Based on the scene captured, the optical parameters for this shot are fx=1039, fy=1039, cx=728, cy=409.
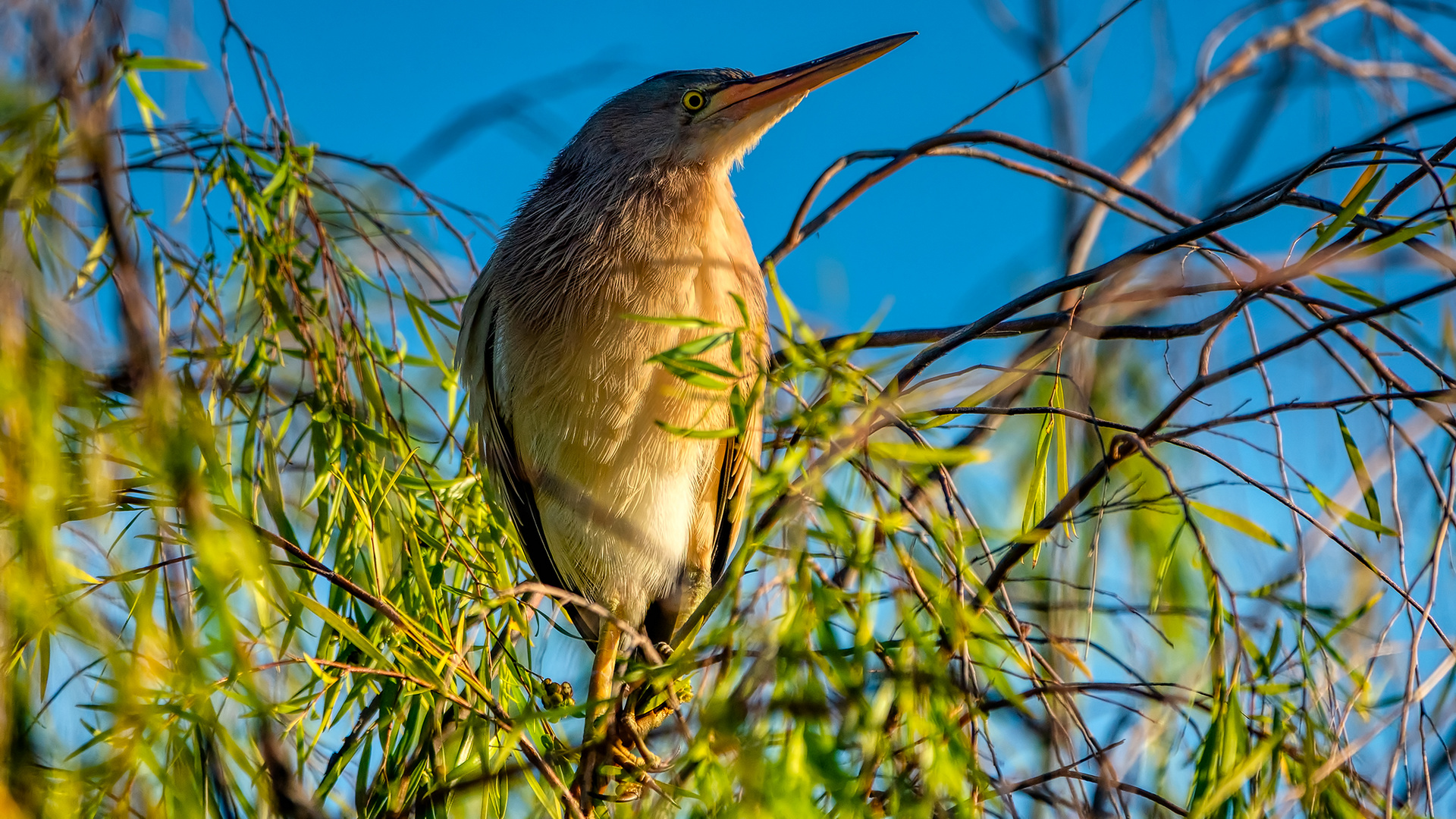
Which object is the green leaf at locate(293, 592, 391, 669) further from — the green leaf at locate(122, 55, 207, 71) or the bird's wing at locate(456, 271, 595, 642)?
the bird's wing at locate(456, 271, 595, 642)

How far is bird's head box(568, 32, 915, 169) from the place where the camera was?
2457mm

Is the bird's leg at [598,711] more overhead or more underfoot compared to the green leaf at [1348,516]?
more underfoot

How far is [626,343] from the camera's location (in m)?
2.25

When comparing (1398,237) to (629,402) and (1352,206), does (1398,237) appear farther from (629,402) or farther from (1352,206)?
(629,402)

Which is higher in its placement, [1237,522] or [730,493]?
[730,493]

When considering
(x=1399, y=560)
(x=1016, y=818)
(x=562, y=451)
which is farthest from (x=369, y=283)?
(x=1399, y=560)

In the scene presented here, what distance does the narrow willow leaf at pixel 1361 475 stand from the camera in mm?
1347

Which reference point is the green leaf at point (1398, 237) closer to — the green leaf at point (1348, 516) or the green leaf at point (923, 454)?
the green leaf at point (1348, 516)

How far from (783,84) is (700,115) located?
216 mm

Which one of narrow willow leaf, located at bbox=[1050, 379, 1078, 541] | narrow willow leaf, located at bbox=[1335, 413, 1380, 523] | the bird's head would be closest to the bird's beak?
the bird's head

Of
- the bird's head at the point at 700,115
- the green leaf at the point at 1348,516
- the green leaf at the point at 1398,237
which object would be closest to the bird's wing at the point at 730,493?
the bird's head at the point at 700,115

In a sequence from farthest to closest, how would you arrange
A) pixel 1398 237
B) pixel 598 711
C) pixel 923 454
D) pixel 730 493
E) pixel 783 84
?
pixel 730 493
pixel 783 84
pixel 598 711
pixel 1398 237
pixel 923 454

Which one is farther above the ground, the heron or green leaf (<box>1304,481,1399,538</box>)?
the heron

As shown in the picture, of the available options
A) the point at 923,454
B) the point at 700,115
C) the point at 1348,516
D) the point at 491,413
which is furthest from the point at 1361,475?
the point at 491,413
